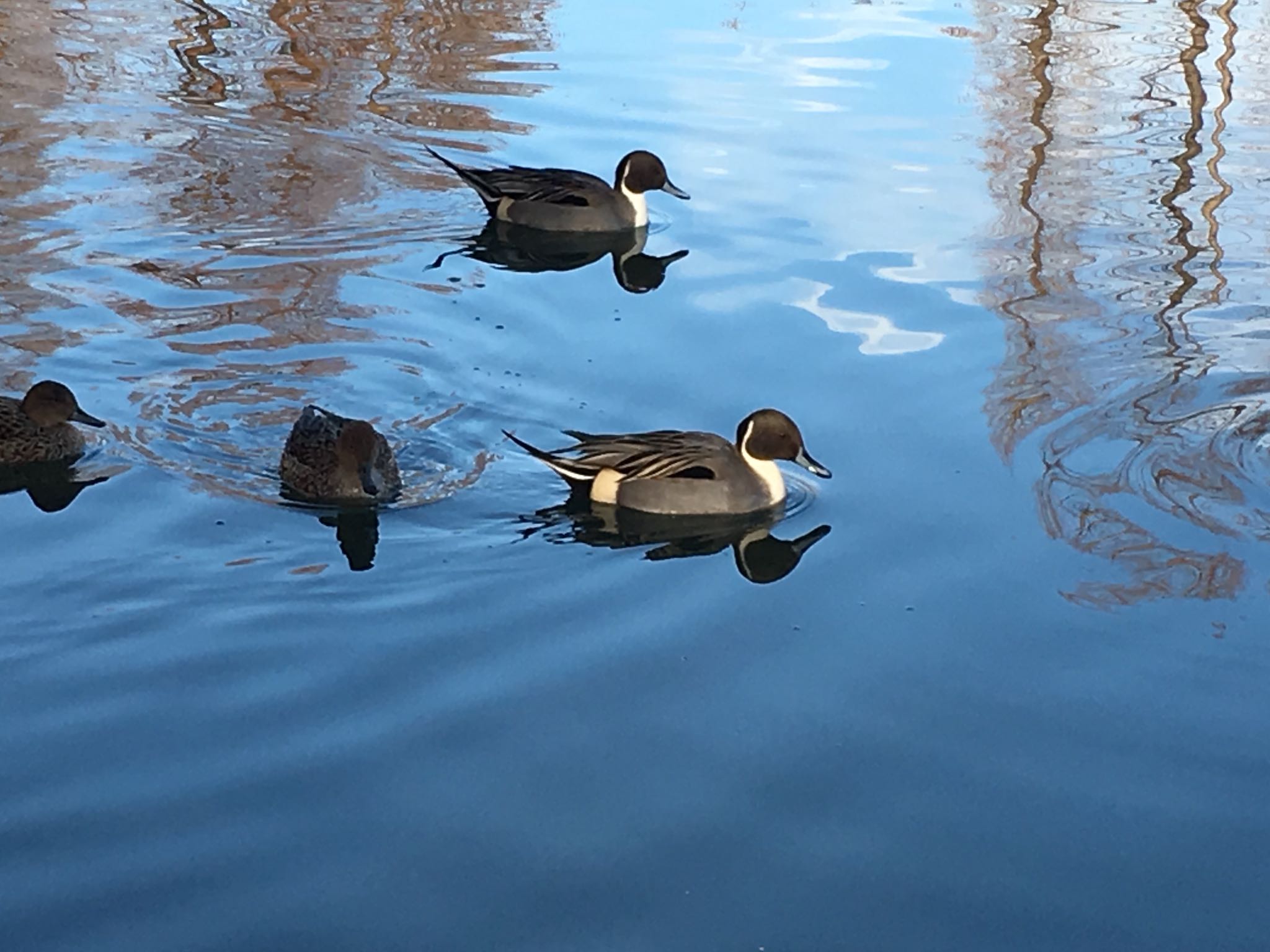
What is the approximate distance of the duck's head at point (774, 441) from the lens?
745cm

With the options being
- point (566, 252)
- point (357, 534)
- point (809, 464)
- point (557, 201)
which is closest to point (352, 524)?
point (357, 534)

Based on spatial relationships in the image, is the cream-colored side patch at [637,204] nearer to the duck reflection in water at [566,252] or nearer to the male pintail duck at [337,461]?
the duck reflection in water at [566,252]

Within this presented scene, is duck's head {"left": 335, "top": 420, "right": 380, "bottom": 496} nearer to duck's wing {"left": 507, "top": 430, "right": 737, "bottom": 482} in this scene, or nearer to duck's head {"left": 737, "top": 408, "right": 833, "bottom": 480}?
duck's wing {"left": 507, "top": 430, "right": 737, "bottom": 482}

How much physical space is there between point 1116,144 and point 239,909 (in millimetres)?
10413

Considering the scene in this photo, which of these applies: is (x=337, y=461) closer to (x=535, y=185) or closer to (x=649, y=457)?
(x=649, y=457)

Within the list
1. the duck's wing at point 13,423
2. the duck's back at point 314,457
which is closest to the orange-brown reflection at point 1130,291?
the duck's back at point 314,457

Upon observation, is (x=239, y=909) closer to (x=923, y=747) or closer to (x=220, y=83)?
(x=923, y=747)

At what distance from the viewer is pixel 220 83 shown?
13992 mm

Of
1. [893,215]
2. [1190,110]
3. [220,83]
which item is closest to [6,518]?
[893,215]

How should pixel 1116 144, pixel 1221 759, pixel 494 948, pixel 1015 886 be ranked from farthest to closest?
1. pixel 1116 144
2. pixel 1221 759
3. pixel 1015 886
4. pixel 494 948

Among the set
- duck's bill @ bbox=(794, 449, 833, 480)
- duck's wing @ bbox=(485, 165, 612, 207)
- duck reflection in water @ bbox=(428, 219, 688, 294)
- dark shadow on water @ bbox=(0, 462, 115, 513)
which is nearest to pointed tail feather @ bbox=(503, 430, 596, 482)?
duck's bill @ bbox=(794, 449, 833, 480)

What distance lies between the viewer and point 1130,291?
10.3 metres

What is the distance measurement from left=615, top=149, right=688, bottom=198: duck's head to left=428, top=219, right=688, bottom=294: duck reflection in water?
0.29 meters

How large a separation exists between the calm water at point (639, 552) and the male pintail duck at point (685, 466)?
19cm
